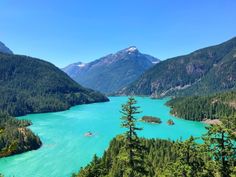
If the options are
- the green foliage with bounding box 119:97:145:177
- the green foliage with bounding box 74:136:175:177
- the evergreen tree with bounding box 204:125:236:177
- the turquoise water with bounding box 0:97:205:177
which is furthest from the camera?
the turquoise water with bounding box 0:97:205:177

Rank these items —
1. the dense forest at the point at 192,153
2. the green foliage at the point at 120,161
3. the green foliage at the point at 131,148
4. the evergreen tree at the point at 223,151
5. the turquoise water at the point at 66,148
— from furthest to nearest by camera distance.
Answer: the turquoise water at the point at 66,148 → the green foliage at the point at 120,161 → the green foliage at the point at 131,148 → the dense forest at the point at 192,153 → the evergreen tree at the point at 223,151

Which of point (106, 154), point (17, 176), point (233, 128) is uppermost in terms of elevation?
point (233, 128)

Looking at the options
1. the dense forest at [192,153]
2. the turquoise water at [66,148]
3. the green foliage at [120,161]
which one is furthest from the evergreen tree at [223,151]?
the turquoise water at [66,148]

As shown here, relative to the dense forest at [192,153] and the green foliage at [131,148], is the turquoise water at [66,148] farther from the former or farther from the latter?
the green foliage at [131,148]

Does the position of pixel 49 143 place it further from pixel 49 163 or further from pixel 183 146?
A: pixel 183 146

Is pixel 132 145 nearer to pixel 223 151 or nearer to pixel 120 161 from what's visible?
pixel 223 151

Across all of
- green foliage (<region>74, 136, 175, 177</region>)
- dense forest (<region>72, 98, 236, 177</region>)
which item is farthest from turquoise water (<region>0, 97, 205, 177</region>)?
dense forest (<region>72, 98, 236, 177</region>)

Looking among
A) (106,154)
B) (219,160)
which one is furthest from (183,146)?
(106,154)

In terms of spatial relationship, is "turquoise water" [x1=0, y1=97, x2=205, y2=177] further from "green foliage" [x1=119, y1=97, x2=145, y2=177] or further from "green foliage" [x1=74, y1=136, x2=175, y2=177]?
"green foliage" [x1=119, y1=97, x2=145, y2=177]

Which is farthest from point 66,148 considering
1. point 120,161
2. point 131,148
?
point 131,148

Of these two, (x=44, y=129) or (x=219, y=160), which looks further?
(x=44, y=129)

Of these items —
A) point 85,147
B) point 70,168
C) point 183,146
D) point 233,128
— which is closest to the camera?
point 233,128
